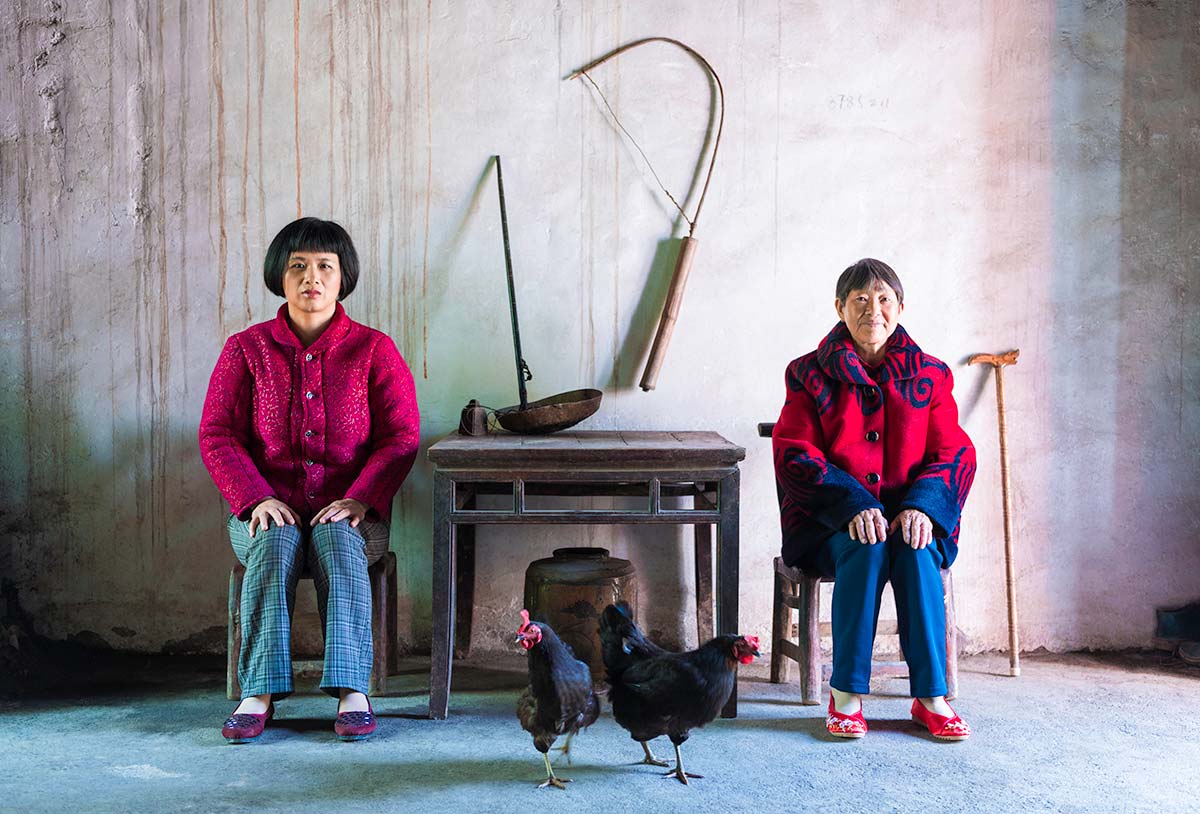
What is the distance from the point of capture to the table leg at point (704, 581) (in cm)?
341

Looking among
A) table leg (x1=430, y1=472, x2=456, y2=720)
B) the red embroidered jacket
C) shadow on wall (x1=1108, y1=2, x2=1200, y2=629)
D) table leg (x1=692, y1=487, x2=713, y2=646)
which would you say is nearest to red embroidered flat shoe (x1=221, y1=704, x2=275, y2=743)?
table leg (x1=430, y1=472, x2=456, y2=720)

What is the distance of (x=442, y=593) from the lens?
9.75 ft

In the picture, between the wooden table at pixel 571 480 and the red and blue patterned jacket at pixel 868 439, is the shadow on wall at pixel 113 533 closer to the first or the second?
the wooden table at pixel 571 480

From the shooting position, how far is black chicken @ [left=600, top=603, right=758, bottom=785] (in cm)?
242

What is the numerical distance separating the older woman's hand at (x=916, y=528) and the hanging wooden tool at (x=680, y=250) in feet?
3.45

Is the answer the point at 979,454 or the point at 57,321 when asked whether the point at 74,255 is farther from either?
the point at 979,454

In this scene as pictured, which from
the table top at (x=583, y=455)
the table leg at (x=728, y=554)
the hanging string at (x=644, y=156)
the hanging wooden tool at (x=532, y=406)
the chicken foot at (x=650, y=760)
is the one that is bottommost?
the chicken foot at (x=650, y=760)

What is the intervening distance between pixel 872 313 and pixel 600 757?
144cm

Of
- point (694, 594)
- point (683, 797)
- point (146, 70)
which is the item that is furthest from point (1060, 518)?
point (146, 70)

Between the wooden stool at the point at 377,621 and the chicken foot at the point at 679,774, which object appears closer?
the chicken foot at the point at 679,774

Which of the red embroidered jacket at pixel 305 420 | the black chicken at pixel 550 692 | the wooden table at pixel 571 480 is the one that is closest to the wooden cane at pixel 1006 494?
the wooden table at pixel 571 480

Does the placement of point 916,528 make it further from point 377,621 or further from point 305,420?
point 305,420

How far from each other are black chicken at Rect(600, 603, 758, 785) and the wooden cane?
1.42 metres

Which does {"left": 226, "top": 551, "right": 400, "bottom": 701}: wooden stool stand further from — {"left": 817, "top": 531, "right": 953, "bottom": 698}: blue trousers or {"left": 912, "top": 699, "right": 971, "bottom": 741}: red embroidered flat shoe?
{"left": 912, "top": 699, "right": 971, "bottom": 741}: red embroidered flat shoe
